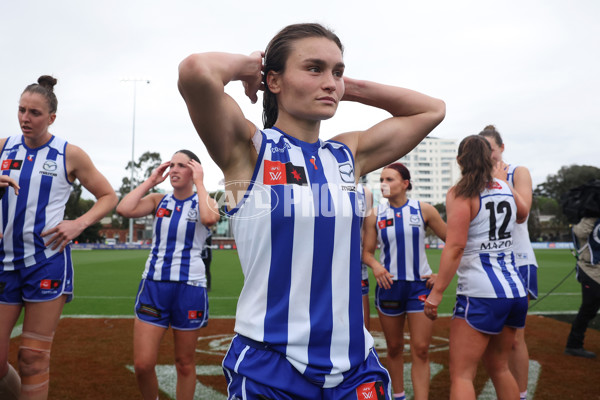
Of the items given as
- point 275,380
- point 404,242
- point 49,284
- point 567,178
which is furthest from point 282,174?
point 567,178

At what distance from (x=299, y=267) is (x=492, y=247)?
2.52m

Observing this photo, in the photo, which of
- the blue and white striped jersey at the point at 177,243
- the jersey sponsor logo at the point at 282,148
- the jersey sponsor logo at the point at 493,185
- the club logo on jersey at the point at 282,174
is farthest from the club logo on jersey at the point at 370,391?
the blue and white striped jersey at the point at 177,243

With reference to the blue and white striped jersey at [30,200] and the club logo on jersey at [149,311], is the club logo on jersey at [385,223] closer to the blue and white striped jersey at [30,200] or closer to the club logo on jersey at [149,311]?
the club logo on jersey at [149,311]

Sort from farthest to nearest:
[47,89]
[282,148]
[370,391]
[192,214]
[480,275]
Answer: [192,214] < [47,89] < [480,275] < [282,148] < [370,391]

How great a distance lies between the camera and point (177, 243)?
4.65m

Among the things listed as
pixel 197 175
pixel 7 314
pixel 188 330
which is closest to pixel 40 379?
pixel 7 314

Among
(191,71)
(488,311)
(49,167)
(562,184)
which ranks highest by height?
(562,184)

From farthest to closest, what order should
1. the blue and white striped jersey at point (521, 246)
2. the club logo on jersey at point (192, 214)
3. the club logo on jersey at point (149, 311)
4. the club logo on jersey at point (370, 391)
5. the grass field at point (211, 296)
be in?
1. the grass field at point (211, 296)
2. the blue and white striped jersey at point (521, 246)
3. the club logo on jersey at point (192, 214)
4. the club logo on jersey at point (149, 311)
5. the club logo on jersey at point (370, 391)

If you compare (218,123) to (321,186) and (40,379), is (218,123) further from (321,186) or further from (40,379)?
(40,379)

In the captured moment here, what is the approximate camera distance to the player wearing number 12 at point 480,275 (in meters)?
3.63

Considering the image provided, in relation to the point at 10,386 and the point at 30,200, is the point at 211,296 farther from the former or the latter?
the point at 30,200

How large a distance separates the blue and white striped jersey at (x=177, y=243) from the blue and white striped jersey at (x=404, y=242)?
2.00 metres

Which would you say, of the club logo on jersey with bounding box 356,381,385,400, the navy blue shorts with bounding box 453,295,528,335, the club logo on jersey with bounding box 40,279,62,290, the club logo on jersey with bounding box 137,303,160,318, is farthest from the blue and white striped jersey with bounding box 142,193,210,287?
the club logo on jersey with bounding box 356,381,385,400

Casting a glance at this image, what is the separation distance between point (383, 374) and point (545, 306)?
36.7 feet
